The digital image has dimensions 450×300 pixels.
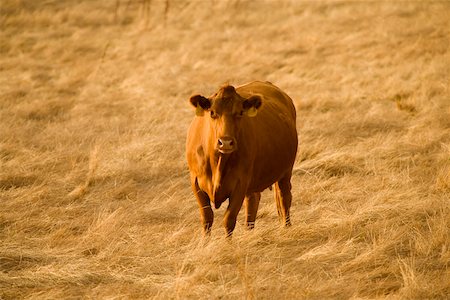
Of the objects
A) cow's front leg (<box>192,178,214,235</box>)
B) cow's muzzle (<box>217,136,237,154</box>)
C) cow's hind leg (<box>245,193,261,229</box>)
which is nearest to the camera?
cow's muzzle (<box>217,136,237,154</box>)

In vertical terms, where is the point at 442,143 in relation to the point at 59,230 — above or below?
below

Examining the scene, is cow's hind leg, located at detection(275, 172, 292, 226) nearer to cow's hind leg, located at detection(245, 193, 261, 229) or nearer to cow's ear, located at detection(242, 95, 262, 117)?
cow's hind leg, located at detection(245, 193, 261, 229)

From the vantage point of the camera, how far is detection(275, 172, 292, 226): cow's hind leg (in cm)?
554

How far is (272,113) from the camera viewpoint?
542cm

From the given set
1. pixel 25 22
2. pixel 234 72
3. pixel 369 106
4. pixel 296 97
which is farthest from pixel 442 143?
pixel 25 22

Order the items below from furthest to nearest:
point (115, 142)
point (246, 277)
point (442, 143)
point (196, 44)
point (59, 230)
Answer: point (196, 44), point (115, 142), point (442, 143), point (59, 230), point (246, 277)

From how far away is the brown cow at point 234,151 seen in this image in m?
4.41

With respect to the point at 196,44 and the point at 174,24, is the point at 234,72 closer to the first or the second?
the point at 196,44

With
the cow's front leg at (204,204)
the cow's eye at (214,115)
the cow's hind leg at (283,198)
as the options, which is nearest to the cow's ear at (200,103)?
the cow's eye at (214,115)

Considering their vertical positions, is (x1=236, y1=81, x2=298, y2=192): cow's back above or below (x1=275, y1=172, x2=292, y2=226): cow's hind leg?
above

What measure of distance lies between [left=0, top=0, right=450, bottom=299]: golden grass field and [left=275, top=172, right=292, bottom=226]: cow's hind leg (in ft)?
0.45

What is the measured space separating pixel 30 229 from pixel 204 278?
2.09 meters

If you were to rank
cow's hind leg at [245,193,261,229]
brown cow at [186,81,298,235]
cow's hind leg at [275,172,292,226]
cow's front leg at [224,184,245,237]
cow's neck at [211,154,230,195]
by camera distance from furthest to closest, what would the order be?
cow's hind leg at [275,172,292,226]
cow's hind leg at [245,193,261,229]
cow's front leg at [224,184,245,237]
cow's neck at [211,154,230,195]
brown cow at [186,81,298,235]

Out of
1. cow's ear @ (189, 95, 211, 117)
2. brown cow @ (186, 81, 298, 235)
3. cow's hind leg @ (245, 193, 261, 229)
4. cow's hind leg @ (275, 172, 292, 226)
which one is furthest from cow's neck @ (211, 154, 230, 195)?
cow's hind leg @ (275, 172, 292, 226)
